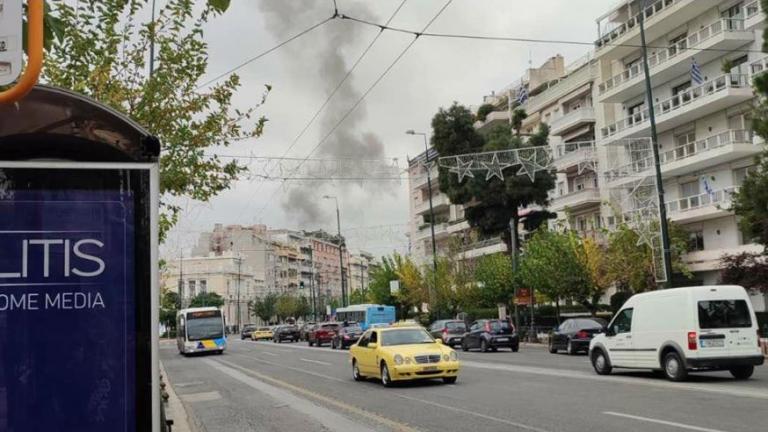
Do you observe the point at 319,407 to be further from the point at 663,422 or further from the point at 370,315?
the point at 370,315

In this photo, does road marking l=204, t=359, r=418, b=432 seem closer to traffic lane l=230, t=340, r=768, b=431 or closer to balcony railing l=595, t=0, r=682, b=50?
traffic lane l=230, t=340, r=768, b=431

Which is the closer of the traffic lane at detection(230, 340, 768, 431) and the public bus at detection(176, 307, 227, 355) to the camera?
the traffic lane at detection(230, 340, 768, 431)

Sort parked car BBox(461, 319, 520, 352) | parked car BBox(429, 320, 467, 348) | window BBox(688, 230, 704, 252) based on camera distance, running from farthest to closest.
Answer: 1. window BBox(688, 230, 704, 252)
2. parked car BBox(429, 320, 467, 348)
3. parked car BBox(461, 319, 520, 352)

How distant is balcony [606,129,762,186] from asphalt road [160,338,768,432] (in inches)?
779

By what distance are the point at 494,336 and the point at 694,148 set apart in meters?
15.2

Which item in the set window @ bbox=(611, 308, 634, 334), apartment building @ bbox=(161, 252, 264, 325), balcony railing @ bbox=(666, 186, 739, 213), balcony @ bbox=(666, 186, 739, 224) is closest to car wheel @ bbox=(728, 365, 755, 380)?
window @ bbox=(611, 308, 634, 334)

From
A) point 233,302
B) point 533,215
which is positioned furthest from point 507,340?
point 233,302

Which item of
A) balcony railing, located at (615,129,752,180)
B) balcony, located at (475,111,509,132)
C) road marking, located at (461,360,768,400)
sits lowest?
road marking, located at (461,360,768,400)

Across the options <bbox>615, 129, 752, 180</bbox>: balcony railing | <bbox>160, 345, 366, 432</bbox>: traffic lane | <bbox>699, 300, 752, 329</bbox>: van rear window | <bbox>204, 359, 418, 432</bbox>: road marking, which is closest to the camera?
<bbox>204, 359, 418, 432</bbox>: road marking

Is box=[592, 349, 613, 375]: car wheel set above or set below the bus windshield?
below

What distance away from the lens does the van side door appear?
59.4 feet

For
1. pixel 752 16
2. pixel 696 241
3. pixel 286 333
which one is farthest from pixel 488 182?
pixel 286 333

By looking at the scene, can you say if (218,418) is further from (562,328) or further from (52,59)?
(562,328)

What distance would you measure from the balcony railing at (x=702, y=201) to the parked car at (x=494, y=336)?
12.2 metres
